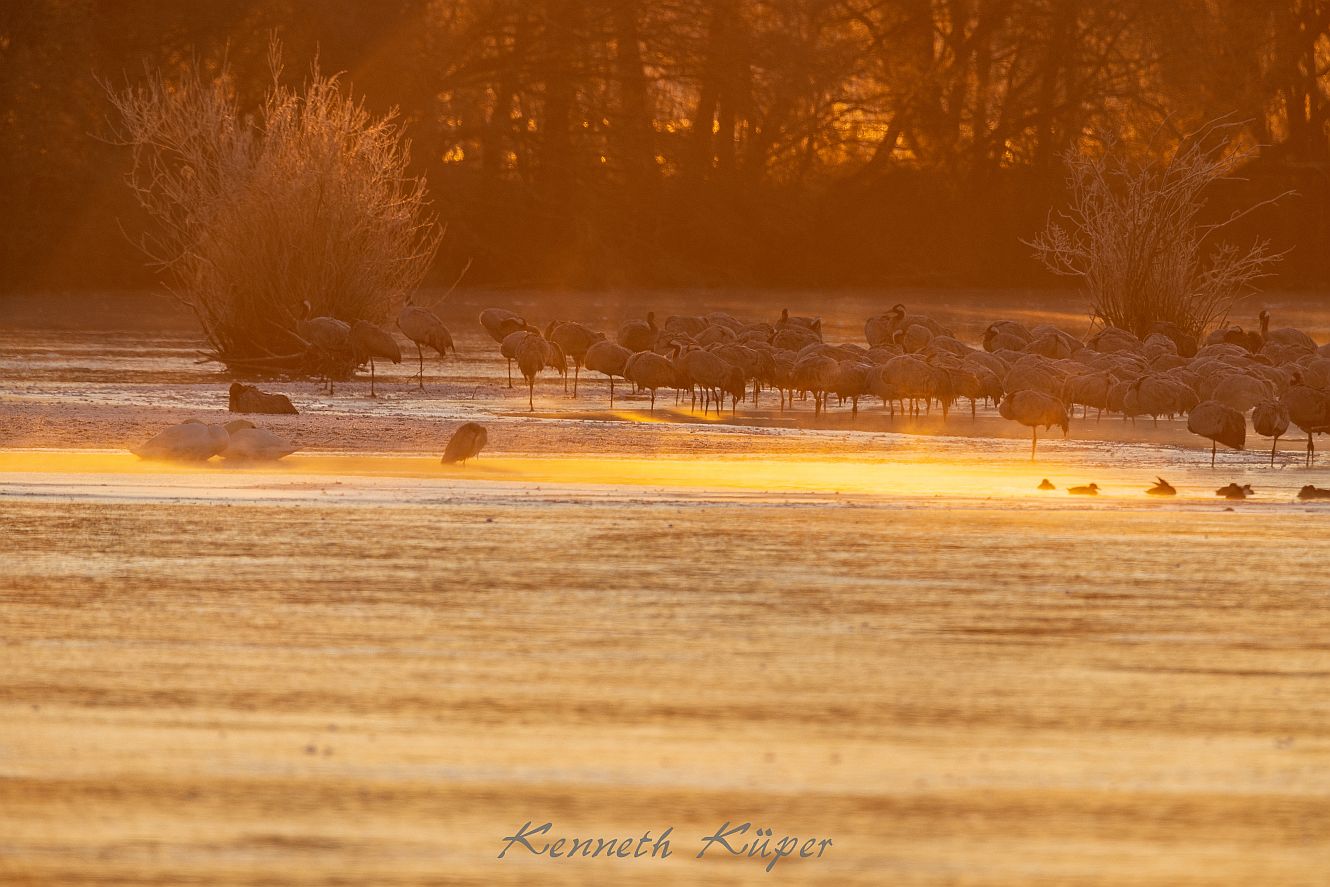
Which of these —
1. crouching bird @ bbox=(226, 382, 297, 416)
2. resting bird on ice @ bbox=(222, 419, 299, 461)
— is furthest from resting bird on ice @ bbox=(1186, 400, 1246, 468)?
crouching bird @ bbox=(226, 382, 297, 416)

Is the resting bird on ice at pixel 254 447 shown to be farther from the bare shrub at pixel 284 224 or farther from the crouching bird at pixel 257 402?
the bare shrub at pixel 284 224

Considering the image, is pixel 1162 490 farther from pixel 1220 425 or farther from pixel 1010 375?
pixel 1010 375

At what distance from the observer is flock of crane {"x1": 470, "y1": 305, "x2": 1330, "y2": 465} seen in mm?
16859

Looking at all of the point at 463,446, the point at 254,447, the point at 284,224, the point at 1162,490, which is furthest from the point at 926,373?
the point at 284,224

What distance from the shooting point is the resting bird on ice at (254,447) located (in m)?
14.1

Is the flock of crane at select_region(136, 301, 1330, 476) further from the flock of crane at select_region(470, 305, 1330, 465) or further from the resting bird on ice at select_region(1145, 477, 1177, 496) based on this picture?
the resting bird on ice at select_region(1145, 477, 1177, 496)

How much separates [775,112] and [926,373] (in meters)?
43.2

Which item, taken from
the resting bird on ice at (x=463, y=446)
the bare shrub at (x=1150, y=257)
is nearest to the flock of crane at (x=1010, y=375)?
the bare shrub at (x=1150, y=257)

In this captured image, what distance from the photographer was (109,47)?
52.0 m

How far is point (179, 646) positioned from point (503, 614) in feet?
4.08

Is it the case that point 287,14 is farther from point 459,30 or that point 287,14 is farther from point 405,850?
point 405,850

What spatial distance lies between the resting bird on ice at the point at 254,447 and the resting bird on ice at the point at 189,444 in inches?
3.4

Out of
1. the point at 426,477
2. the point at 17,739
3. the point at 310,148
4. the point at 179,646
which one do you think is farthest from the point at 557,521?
the point at 310,148

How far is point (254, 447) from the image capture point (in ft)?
46.3
